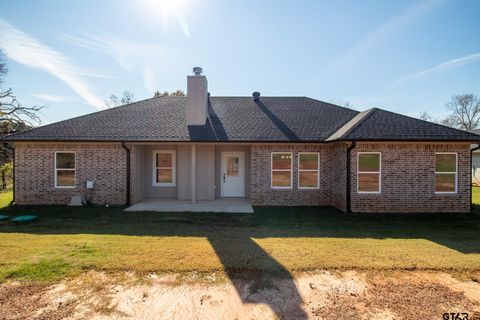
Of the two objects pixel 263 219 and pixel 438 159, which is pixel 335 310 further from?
pixel 438 159

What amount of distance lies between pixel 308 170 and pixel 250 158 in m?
2.59

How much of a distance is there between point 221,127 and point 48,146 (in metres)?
7.43

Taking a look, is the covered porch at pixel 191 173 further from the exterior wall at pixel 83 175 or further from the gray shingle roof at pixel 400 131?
the gray shingle roof at pixel 400 131

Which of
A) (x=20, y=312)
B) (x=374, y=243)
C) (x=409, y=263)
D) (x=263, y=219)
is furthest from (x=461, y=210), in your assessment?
(x=20, y=312)

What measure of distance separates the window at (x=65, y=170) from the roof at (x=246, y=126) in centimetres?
81

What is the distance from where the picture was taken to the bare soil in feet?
12.2

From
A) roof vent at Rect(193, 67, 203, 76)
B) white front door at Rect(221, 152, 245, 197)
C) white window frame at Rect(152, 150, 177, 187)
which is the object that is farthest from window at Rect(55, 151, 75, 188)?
roof vent at Rect(193, 67, 203, 76)

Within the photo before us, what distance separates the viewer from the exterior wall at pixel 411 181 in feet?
33.2

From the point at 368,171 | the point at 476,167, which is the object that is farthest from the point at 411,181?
the point at 476,167

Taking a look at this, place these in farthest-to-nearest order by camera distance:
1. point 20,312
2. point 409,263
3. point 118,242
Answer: point 118,242 < point 409,263 < point 20,312

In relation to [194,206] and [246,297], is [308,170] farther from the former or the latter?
[246,297]

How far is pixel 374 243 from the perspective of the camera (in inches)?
264

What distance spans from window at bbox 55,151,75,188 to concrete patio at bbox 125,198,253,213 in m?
3.11

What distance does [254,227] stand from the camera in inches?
321
